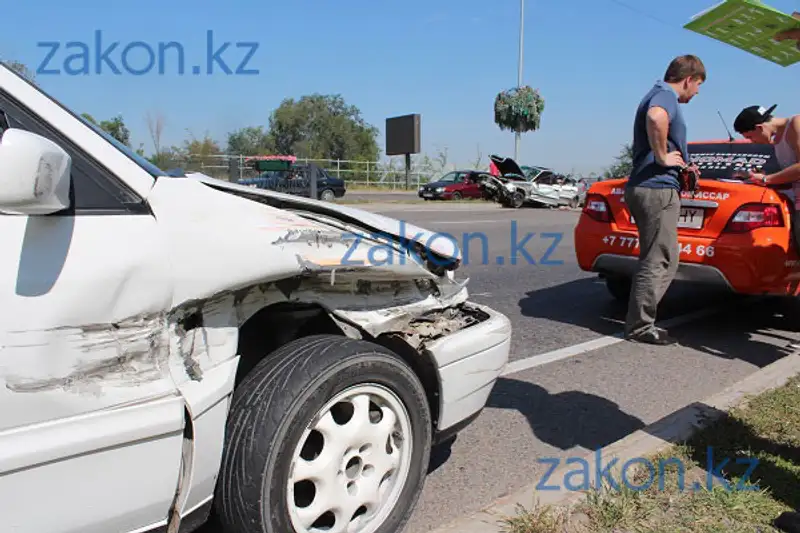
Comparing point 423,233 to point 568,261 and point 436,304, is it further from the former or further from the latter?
point 568,261

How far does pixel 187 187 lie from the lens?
194 cm

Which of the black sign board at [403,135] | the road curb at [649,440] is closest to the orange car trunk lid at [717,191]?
the road curb at [649,440]

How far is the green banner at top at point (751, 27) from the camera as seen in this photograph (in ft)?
9.70

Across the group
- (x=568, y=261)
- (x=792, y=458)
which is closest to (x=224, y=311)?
(x=792, y=458)

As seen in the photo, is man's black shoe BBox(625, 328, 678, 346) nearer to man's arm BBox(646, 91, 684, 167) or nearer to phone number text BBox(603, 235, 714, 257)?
phone number text BBox(603, 235, 714, 257)

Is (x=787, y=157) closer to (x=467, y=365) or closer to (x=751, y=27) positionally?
(x=751, y=27)

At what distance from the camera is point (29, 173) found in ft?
4.84

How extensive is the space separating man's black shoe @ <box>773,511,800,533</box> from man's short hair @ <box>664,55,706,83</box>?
Result: 3.03m

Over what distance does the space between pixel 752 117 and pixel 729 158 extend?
122 cm

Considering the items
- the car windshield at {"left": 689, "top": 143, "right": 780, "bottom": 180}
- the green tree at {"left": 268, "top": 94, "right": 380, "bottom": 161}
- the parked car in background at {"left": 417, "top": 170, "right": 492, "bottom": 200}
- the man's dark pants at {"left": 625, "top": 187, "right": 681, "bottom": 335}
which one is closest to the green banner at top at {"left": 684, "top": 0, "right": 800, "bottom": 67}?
the man's dark pants at {"left": 625, "top": 187, "right": 681, "bottom": 335}

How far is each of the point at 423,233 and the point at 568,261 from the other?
7.42 metres

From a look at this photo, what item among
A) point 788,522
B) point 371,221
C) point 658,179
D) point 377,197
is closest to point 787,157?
point 658,179

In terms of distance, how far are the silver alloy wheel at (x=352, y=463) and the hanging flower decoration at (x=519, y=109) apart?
1401 inches

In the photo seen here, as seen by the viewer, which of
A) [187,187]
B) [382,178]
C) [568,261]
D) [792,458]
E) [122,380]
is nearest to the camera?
[122,380]
